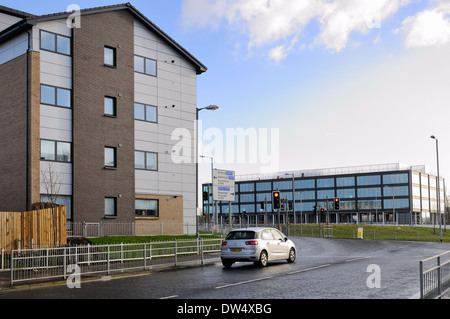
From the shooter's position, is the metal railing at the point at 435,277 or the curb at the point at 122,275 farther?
the curb at the point at 122,275

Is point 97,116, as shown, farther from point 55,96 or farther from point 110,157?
point 55,96

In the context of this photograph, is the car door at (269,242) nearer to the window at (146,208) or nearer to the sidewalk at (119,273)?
the sidewalk at (119,273)

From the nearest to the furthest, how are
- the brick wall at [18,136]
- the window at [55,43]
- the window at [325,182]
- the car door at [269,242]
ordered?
the car door at [269,242] < the brick wall at [18,136] < the window at [55,43] < the window at [325,182]

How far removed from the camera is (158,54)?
121 ft

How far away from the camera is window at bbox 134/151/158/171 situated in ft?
114

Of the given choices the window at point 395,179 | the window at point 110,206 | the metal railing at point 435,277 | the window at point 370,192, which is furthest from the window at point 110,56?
the window at point 370,192

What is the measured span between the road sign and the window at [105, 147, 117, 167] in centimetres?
668

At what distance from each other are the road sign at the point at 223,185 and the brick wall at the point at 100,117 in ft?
19.2

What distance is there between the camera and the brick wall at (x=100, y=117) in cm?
3119

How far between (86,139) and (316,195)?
104 metres

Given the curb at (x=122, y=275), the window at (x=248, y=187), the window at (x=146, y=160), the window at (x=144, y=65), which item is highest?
the window at (x=144, y=65)

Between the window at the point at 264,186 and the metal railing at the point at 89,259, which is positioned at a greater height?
the window at the point at 264,186

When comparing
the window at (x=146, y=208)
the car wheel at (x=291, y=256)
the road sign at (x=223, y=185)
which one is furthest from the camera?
the window at (x=146, y=208)

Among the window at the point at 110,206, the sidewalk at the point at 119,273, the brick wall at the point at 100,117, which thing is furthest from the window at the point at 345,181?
the sidewalk at the point at 119,273
